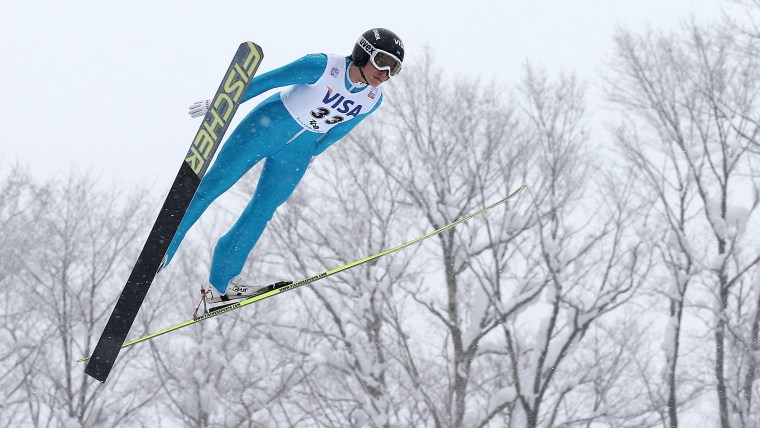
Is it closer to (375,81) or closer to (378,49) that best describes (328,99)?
(375,81)

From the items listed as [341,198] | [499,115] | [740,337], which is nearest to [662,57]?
[499,115]

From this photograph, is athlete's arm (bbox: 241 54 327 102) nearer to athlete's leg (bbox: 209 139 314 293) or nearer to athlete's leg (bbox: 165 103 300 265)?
athlete's leg (bbox: 165 103 300 265)

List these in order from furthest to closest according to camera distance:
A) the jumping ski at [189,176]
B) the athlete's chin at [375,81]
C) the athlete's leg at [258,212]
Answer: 1. the athlete's leg at [258,212]
2. the athlete's chin at [375,81]
3. the jumping ski at [189,176]

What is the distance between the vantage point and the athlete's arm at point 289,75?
3.54 meters

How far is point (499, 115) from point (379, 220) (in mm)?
2735

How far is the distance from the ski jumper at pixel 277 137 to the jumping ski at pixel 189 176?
0.11 metres

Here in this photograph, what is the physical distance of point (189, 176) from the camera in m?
3.42

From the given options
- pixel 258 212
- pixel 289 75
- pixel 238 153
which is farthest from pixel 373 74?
pixel 258 212

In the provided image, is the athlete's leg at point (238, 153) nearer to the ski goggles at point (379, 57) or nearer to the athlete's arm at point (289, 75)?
the athlete's arm at point (289, 75)

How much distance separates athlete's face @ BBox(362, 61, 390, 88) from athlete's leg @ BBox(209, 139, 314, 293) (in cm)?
47

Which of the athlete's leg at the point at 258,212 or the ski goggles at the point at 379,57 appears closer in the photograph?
the ski goggles at the point at 379,57

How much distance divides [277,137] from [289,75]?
0.34 meters

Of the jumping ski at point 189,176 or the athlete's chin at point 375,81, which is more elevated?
the athlete's chin at point 375,81

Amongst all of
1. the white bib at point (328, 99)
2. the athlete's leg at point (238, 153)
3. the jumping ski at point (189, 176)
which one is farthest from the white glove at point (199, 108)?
the white bib at point (328, 99)
